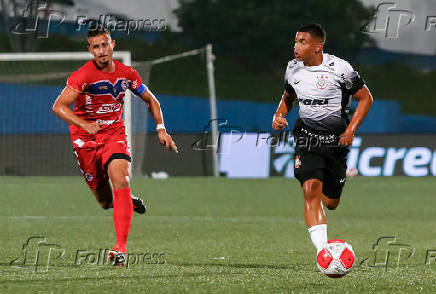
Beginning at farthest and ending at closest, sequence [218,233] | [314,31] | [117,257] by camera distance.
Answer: [218,233]
[314,31]
[117,257]

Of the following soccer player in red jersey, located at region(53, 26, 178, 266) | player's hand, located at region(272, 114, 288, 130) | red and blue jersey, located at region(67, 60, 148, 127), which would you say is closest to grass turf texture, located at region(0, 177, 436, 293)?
soccer player in red jersey, located at region(53, 26, 178, 266)

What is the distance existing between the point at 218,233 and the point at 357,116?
429 centimetres

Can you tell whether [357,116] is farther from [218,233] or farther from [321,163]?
[218,233]

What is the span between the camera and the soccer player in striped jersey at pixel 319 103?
797 centimetres

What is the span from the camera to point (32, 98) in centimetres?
3159

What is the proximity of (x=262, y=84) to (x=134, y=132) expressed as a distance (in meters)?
11.7

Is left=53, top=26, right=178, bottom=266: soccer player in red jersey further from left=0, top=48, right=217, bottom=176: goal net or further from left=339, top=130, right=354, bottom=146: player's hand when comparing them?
left=0, top=48, right=217, bottom=176: goal net

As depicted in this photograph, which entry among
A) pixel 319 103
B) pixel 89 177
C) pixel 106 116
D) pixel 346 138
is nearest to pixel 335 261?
pixel 346 138

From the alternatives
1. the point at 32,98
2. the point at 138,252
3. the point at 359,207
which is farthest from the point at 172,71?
the point at 138,252

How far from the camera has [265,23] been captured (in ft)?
118

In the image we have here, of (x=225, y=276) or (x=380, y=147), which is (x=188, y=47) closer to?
(x=380, y=147)

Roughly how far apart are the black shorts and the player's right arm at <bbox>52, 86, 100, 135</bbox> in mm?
1714

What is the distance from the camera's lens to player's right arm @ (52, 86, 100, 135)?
762 centimetres

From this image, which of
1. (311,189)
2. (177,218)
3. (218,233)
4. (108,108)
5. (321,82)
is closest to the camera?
(311,189)
